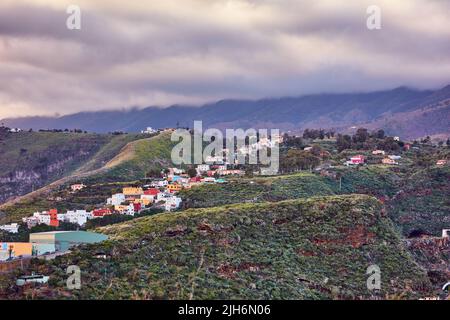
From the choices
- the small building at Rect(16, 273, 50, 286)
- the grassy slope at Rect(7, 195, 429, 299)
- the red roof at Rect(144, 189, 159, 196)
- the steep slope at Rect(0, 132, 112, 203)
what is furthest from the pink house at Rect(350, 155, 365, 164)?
the steep slope at Rect(0, 132, 112, 203)

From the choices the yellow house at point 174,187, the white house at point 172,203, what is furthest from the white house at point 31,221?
the yellow house at point 174,187

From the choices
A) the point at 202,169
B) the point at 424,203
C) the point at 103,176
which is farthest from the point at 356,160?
the point at 103,176

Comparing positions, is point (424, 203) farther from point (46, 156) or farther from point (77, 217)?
point (46, 156)

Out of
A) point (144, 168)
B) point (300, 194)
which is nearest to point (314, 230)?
point (300, 194)

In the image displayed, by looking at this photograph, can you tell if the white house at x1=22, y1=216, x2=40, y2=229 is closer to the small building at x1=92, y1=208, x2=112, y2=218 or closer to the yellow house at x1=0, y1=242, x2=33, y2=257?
the small building at x1=92, y1=208, x2=112, y2=218

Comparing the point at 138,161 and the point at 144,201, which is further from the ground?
the point at 138,161

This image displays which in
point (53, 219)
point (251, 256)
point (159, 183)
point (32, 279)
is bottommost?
point (251, 256)

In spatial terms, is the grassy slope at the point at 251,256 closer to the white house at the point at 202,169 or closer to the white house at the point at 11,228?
the white house at the point at 11,228

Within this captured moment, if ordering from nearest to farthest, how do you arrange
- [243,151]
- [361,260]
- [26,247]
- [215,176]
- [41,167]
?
1. [26,247]
2. [361,260]
3. [215,176]
4. [243,151]
5. [41,167]
